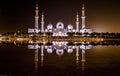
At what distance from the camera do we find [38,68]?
12586mm

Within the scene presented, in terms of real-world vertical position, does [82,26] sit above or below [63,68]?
above

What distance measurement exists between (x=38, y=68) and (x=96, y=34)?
2883 inches

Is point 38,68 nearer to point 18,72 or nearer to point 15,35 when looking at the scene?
point 18,72

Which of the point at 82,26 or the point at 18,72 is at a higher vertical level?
the point at 82,26

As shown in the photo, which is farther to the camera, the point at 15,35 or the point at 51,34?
the point at 51,34

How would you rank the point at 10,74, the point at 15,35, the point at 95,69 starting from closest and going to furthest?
the point at 10,74 < the point at 95,69 < the point at 15,35

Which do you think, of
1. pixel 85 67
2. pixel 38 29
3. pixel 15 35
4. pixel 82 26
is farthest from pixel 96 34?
pixel 85 67

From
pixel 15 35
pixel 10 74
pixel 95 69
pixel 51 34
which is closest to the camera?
pixel 10 74

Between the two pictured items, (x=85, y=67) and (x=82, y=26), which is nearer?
(x=85, y=67)

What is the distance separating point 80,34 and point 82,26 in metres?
2.25

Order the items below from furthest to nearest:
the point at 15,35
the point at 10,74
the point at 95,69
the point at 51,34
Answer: the point at 51,34 < the point at 15,35 < the point at 95,69 < the point at 10,74

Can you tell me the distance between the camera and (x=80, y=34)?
77500 millimetres

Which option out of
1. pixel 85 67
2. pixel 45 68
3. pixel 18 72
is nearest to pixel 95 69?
pixel 85 67

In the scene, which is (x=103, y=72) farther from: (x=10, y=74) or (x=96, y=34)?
(x=96, y=34)
